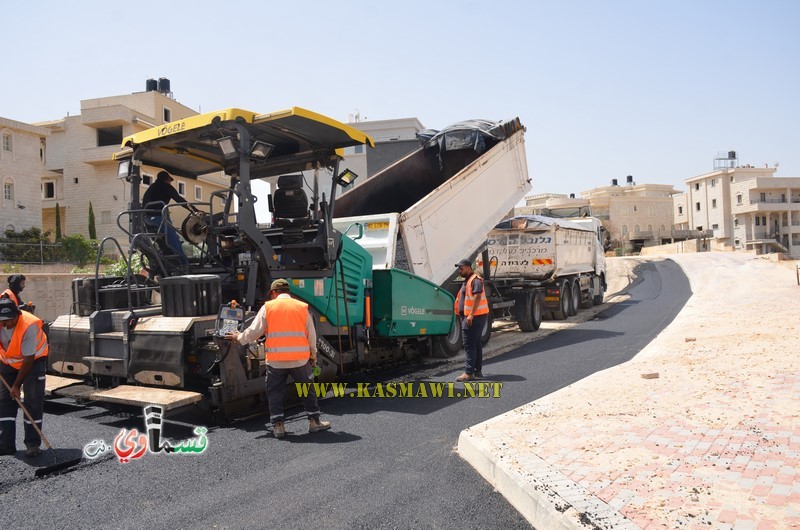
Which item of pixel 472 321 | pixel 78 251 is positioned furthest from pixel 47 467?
pixel 78 251

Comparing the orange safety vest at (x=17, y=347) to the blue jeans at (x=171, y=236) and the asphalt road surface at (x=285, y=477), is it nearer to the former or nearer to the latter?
the asphalt road surface at (x=285, y=477)

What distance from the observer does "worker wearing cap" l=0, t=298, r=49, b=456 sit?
16.4ft

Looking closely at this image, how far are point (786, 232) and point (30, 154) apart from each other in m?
61.7

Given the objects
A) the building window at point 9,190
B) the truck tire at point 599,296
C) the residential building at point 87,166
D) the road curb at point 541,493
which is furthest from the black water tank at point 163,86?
the road curb at point 541,493

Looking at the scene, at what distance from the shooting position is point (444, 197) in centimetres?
940

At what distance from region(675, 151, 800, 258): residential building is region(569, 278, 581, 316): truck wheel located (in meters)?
46.4

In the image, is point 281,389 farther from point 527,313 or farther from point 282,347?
point 527,313

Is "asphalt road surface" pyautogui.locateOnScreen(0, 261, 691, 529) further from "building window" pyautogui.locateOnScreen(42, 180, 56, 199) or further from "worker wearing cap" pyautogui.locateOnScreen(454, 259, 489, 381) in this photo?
"building window" pyautogui.locateOnScreen(42, 180, 56, 199)

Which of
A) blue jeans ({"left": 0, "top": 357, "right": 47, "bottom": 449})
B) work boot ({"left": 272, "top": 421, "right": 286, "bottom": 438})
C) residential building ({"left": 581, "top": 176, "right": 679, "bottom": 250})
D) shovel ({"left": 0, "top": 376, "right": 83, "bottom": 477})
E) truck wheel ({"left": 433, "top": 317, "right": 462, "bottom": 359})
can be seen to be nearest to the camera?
shovel ({"left": 0, "top": 376, "right": 83, "bottom": 477})

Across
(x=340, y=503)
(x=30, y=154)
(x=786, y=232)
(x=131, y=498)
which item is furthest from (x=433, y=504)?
(x=786, y=232)

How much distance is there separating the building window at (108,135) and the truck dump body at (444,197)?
27.0 m

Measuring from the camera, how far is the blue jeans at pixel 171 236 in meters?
6.30

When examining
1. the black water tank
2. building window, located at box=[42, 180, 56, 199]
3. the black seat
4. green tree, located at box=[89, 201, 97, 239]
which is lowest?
the black seat

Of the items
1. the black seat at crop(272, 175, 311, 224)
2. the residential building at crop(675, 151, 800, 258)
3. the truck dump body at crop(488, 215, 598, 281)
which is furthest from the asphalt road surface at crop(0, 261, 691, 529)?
the residential building at crop(675, 151, 800, 258)
